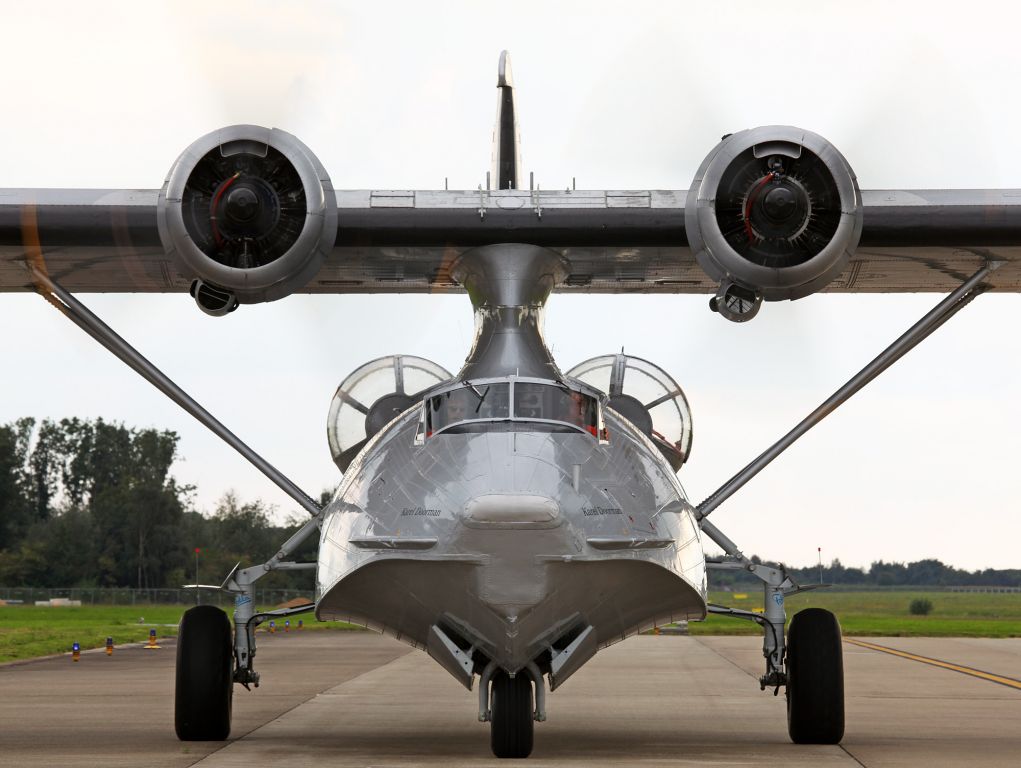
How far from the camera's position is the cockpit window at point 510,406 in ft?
34.7

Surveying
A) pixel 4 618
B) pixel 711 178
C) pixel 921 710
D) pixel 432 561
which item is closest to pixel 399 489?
pixel 432 561

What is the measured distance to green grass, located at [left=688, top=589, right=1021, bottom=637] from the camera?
4753cm

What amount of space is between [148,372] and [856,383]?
563cm

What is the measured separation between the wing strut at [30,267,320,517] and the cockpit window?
2.13m

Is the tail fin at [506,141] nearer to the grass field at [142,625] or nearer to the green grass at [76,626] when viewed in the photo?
the grass field at [142,625]

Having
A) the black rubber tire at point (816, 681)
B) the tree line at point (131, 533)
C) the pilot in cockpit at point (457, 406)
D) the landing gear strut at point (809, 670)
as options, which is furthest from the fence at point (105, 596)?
the pilot in cockpit at point (457, 406)

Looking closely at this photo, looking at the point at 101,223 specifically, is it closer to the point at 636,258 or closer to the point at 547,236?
the point at 547,236

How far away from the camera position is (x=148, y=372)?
40.1 feet

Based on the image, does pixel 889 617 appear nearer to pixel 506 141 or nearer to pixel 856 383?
pixel 506 141

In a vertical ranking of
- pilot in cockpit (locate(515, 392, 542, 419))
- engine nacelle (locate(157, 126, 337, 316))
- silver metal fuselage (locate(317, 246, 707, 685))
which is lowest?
silver metal fuselage (locate(317, 246, 707, 685))

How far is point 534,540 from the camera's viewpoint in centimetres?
951

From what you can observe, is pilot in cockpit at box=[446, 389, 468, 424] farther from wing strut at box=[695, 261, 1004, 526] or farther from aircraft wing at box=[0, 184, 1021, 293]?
wing strut at box=[695, 261, 1004, 526]

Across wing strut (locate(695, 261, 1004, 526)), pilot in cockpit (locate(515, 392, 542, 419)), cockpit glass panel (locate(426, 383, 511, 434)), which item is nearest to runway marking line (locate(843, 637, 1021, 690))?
wing strut (locate(695, 261, 1004, 526))

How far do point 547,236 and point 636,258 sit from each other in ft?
5.45
